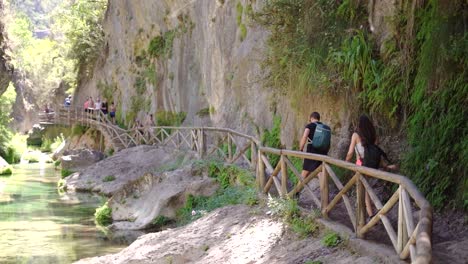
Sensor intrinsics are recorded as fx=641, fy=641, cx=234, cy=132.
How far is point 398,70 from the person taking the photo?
11117 mm

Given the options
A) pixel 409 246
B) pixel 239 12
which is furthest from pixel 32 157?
pixel 409 246

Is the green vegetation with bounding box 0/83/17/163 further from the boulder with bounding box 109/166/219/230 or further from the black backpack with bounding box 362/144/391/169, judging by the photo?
the black backpack with bounding box 362/144/391/169

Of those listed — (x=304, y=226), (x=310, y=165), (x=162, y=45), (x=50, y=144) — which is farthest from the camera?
(x=50, y=144)

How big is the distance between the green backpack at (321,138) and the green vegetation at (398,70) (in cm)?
123

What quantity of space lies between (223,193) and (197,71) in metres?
17.8

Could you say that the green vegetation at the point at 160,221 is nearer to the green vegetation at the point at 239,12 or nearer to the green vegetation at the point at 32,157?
the green vegetation at the point at 239,12

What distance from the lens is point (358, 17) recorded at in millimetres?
12789

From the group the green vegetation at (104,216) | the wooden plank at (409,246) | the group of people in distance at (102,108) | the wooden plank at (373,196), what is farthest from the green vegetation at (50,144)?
the wooden plank at (409,246)

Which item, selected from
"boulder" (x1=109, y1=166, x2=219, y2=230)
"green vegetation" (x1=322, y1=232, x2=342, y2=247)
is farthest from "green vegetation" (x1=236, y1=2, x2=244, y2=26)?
"green vegetation" (x1=322, y1=232, x2=342, y2=247)

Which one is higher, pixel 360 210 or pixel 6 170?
pixel 360 210

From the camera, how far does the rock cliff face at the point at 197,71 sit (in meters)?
15.8

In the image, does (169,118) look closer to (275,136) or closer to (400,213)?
(275,136)

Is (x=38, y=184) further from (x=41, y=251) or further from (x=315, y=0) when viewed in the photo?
(x=315, y=0)

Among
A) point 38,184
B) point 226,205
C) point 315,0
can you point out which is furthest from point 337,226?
point 38,184
